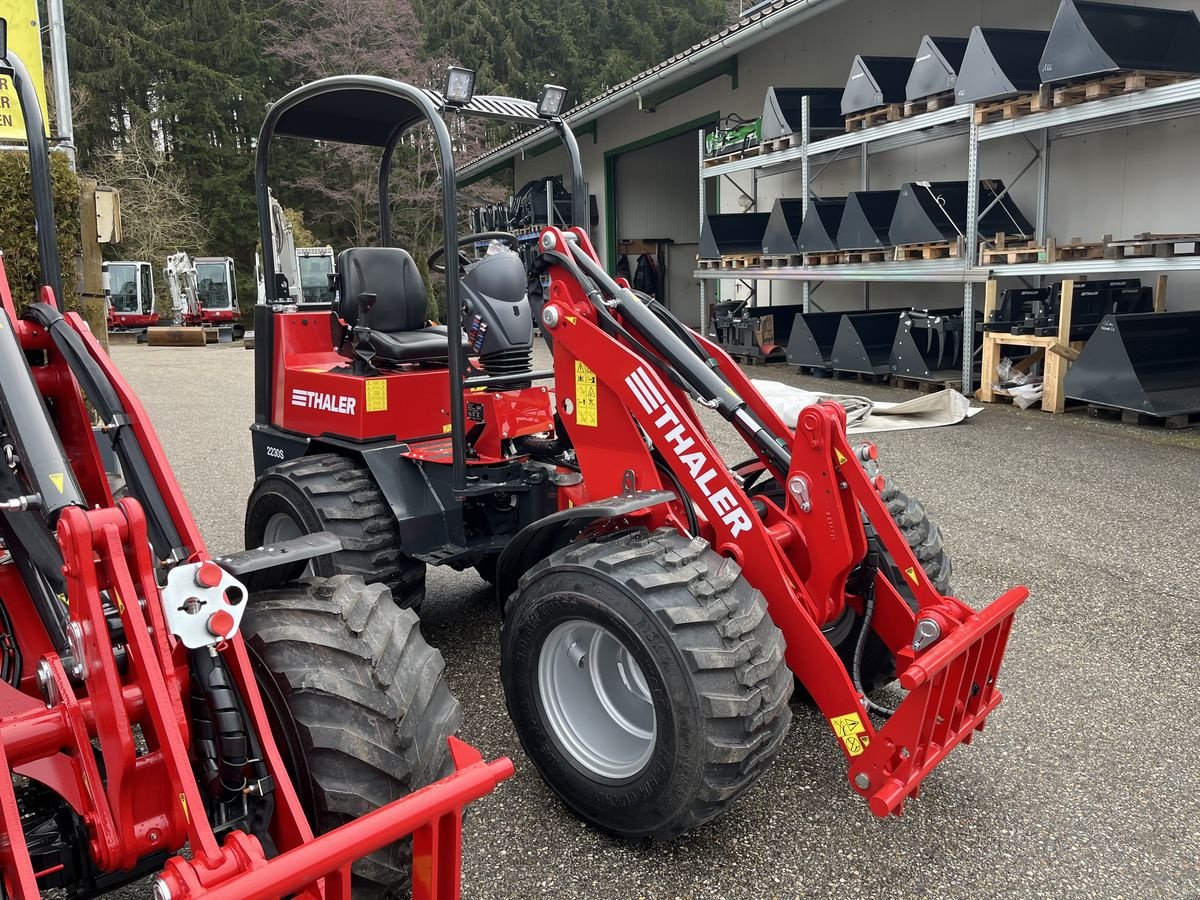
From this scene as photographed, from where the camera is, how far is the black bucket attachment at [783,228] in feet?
45.5

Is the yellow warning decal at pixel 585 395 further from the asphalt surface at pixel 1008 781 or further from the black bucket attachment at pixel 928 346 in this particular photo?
the black bucket attachment at pixel 928 346

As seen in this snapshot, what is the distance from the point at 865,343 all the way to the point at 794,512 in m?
9.64

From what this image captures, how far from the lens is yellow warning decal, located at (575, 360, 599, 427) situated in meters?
3.52

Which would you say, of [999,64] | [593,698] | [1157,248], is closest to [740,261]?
[999,64]

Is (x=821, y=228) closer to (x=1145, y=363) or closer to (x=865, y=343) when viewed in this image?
(x=865, y=343)

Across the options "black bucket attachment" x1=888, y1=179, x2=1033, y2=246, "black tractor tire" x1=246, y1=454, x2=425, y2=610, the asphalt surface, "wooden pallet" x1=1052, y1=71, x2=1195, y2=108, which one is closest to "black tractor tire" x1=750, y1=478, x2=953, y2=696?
the asphalt surface

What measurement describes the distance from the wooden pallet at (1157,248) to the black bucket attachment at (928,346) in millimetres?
2387

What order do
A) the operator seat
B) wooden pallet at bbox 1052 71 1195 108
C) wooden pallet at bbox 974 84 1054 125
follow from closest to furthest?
the operator seat, wooden pallet at bbox 1052 71 1195 108, wooden pallet at bbox 974 84 1054 125

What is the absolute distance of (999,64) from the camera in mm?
10141

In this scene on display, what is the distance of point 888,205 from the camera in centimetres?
1285

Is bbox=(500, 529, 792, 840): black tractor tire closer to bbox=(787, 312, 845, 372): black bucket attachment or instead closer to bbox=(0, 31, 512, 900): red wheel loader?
bbox=(0, 31, 512, 900): red wheel loader

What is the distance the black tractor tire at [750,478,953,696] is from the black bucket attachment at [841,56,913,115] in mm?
9851

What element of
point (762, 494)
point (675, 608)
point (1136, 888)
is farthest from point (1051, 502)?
point (675, 608)

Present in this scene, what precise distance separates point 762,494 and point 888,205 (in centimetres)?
1042
